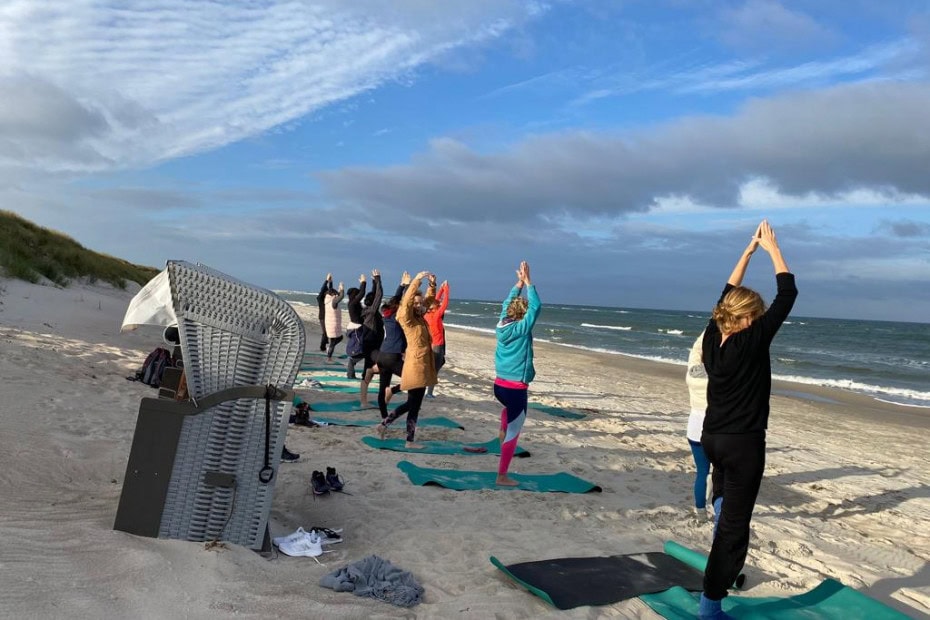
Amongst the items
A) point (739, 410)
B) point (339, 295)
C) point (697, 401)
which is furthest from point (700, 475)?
point (339, 295)

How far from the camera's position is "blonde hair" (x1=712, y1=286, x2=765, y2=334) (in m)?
3.42

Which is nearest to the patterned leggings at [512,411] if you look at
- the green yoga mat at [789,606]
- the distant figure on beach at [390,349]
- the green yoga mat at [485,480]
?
the green yoga mat at [485,480]

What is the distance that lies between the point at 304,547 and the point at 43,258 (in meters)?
19.7

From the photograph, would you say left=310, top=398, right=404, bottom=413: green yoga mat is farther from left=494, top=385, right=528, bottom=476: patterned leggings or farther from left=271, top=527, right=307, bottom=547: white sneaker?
left=271, top=527, right=307, bottom=547: white sneaker

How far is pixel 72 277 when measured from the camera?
20672mm

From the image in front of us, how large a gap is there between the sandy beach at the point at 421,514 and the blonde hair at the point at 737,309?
1723mm

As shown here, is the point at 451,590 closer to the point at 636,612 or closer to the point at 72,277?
the point at 636,612

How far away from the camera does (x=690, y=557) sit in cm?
447

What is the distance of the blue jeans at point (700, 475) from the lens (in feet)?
18.7

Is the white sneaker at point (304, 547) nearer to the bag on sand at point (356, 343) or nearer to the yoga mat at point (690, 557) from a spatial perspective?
the yoga mat at point (690, 557)

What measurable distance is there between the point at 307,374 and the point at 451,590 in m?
9.95

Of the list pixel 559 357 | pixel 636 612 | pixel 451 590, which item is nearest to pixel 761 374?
pixel 636 612

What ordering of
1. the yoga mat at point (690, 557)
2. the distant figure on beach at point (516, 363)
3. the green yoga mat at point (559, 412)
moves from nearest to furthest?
the yoga mat at point (690, 557), the distant figure on beach at point (516, 363), the green yoga mat at point (559, 412)

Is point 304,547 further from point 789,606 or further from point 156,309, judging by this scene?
point 789,606
